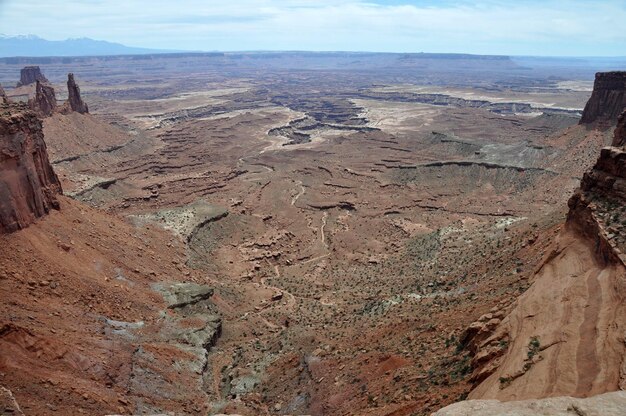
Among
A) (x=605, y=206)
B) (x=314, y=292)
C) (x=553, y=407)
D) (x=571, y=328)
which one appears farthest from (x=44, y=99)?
(x=553, y=407)

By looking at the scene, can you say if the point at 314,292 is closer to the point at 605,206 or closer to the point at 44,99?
the point at 605,206

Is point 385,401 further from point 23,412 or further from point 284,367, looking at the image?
point 23,412

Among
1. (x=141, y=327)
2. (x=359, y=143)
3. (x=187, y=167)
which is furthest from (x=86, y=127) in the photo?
(x=141, y=327)

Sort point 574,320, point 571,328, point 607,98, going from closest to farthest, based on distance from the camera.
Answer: point 571,328, point 574,320, point 607,98

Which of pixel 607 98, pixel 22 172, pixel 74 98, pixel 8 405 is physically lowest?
pixel 8 405

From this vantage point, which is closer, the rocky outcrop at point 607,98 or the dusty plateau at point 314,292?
the dusty plateau at point 314,292

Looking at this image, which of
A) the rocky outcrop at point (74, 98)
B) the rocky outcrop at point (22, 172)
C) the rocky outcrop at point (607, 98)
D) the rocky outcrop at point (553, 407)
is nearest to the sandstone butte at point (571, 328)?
the rocky outcrop at point (553, 407)

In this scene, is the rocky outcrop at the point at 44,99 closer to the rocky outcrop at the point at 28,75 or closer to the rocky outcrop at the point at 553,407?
the rocky outcrop at the point at 28,75

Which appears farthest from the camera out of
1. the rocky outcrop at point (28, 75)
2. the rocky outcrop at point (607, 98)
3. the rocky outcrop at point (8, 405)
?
the rocky outcrop at point (28, 75)
